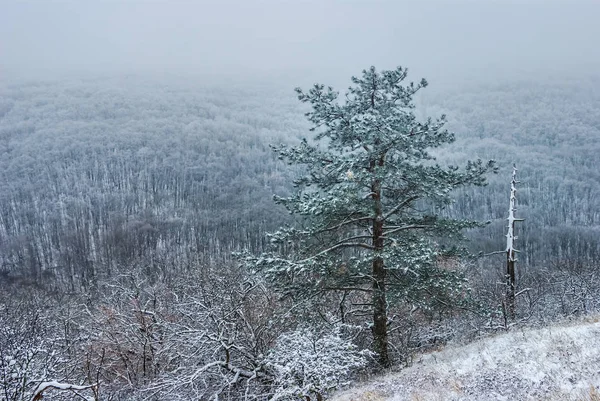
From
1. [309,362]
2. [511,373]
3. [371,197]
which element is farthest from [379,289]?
[511,373]

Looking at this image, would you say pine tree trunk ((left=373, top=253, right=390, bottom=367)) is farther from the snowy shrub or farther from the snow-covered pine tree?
the snowy shrub

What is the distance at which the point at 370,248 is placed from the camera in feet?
39.2

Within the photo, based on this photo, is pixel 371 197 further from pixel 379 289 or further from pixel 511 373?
pixel 511 373

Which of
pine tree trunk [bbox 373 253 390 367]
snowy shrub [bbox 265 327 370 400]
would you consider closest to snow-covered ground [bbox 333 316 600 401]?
snowy shrub [bbox 265 327 370 400]

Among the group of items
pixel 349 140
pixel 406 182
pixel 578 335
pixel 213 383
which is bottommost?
pixel 213 383

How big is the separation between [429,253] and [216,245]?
128 metres

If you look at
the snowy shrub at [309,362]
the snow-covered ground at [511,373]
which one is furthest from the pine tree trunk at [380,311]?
the snowy shrub at [309,362]

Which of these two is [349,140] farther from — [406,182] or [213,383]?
[213,383]

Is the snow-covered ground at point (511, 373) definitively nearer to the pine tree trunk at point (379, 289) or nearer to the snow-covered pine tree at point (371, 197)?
the pine tree trunk at point (379, 289)

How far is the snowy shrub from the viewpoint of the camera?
909 cm

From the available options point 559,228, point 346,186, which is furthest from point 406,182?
point 559,228

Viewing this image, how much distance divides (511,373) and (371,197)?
5.57 m

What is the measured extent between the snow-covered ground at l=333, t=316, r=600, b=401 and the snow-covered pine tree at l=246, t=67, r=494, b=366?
5.99ft

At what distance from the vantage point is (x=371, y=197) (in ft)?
39.4
